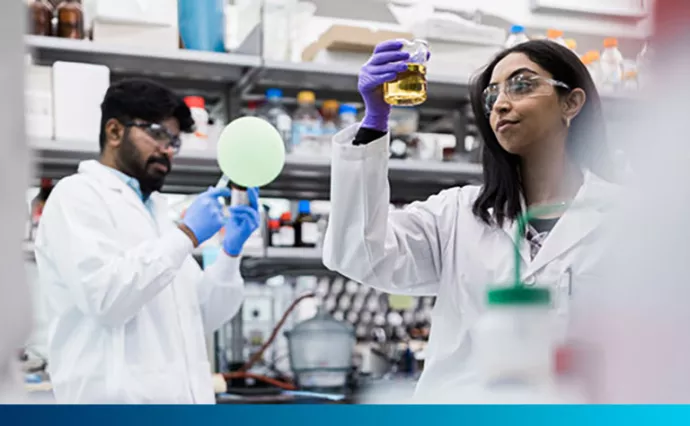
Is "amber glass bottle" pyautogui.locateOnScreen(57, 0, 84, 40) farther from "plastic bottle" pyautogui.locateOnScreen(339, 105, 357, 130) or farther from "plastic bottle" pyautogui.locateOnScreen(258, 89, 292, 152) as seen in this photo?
"plastic bottle" pyautogui.locateOnScreen(339, 105, 357, 130)

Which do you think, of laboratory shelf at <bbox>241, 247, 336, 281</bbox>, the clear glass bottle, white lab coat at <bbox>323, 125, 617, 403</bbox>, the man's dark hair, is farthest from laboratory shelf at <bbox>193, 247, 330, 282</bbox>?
white lab coat at <bbox>323, 125, 617, 403</bbox>

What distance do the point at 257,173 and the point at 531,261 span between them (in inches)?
44.8

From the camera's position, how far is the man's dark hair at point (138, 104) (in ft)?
7.14

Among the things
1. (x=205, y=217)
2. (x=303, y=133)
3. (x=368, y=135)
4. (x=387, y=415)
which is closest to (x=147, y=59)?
(x=303, y=133)

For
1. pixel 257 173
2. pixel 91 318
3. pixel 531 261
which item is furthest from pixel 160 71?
pixel 531 261

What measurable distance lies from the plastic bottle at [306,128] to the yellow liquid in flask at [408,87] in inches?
68.7

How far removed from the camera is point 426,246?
140cm

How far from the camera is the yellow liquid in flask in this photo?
3.96ft

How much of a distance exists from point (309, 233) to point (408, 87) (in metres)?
1.86

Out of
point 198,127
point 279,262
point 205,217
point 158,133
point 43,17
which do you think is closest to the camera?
point 205,217

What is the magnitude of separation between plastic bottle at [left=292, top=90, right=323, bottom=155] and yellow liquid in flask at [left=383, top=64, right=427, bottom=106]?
1745mm

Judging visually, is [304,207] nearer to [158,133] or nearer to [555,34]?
[158,133]

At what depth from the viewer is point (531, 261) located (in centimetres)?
100

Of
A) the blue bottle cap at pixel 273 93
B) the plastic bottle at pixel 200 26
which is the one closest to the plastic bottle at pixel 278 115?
the blue bottle cap at pixel 273 93
